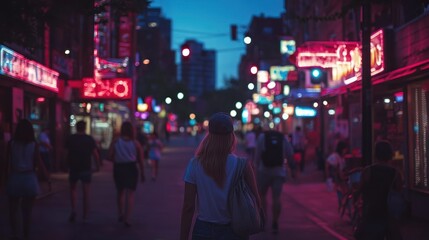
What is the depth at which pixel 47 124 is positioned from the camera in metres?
22.5

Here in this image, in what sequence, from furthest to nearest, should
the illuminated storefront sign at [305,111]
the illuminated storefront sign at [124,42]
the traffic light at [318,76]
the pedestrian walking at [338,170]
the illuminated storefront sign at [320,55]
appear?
the illuminated storefront sign at [305,111]
the illuminated storefront sign at [124,42]
the traffic light at [318,76]
the illuminated storefront sign at [320,55]
the pedestrian walking at [338,170]

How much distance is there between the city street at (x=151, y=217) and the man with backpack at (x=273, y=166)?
0.53 m

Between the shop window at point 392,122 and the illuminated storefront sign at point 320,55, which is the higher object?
the illuminated storefront sign at point 320,55

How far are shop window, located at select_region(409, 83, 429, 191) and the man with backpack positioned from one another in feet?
10.4

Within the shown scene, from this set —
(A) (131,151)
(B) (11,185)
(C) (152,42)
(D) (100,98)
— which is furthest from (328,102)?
(C) (152,42)

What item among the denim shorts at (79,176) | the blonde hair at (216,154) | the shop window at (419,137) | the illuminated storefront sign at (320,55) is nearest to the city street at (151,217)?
the denim shorts at (79,176)

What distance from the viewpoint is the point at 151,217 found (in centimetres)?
1212

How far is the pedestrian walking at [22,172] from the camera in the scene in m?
9.12

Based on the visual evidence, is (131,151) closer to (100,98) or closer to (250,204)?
(250,204)

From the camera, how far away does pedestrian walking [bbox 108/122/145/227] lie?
1097cm

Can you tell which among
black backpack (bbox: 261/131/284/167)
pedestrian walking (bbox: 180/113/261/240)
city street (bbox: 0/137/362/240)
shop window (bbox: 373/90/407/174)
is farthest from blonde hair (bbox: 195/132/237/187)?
shop window (bbox: 373/90/407/174)

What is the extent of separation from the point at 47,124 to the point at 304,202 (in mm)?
11135

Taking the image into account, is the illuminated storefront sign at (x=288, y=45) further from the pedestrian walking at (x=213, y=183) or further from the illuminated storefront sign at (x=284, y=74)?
the pedestrian walking at (x=213, y=183)

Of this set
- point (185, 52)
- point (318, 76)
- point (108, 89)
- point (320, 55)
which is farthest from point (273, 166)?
point (318, 76)
